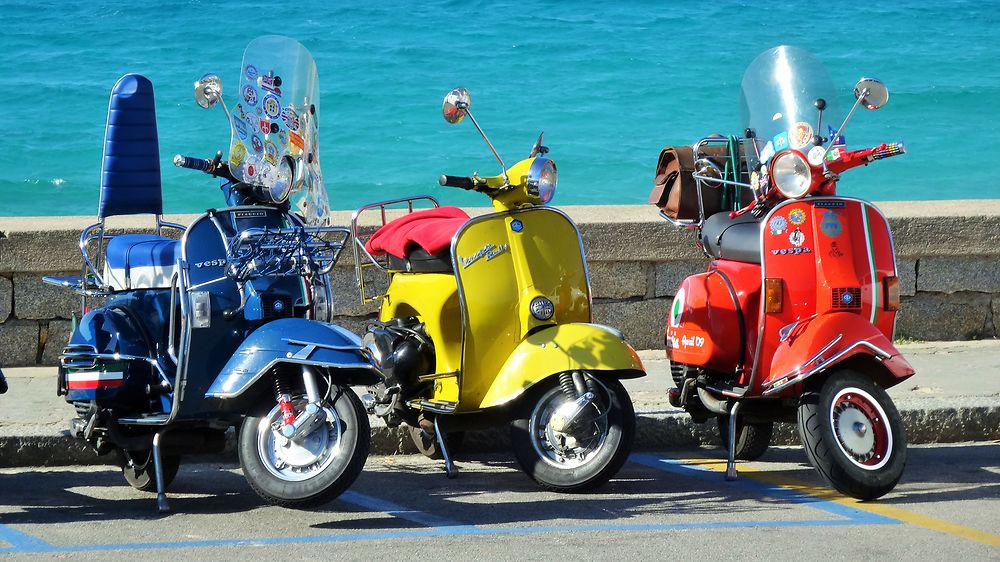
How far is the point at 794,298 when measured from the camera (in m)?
5.55

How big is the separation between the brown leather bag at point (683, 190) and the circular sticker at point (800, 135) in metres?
0.53

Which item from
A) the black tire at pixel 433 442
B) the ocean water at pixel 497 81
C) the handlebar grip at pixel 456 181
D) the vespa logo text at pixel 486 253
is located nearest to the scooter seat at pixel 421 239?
the vespa logo text at pixel 486 253

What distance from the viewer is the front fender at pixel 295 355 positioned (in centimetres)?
495

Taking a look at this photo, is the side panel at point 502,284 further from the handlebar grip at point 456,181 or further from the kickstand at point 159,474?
the kickstand at point 159,474

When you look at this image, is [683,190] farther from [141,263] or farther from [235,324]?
[141,263]

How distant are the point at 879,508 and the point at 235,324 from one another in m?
2.64

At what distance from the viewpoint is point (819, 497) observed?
17.8ft

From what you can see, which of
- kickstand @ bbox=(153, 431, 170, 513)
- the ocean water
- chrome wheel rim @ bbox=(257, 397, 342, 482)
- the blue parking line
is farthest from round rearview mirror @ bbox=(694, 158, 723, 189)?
the ocean water

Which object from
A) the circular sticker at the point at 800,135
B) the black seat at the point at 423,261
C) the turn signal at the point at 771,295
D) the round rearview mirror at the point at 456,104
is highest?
the round rearview mirror at the point at 456,104

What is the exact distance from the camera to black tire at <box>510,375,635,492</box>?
5.29 meters

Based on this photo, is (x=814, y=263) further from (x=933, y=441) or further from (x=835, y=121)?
(x=933, y=441)

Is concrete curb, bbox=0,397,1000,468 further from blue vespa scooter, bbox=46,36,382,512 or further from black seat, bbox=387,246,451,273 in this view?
blue vespa scooter, bbox=46,36,382,512

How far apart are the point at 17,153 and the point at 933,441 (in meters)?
17.2

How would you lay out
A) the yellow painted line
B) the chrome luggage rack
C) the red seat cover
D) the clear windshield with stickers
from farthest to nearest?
the chrome luggage rack
the red seat cover
the clear windshield with stickers
the yellow painted line
